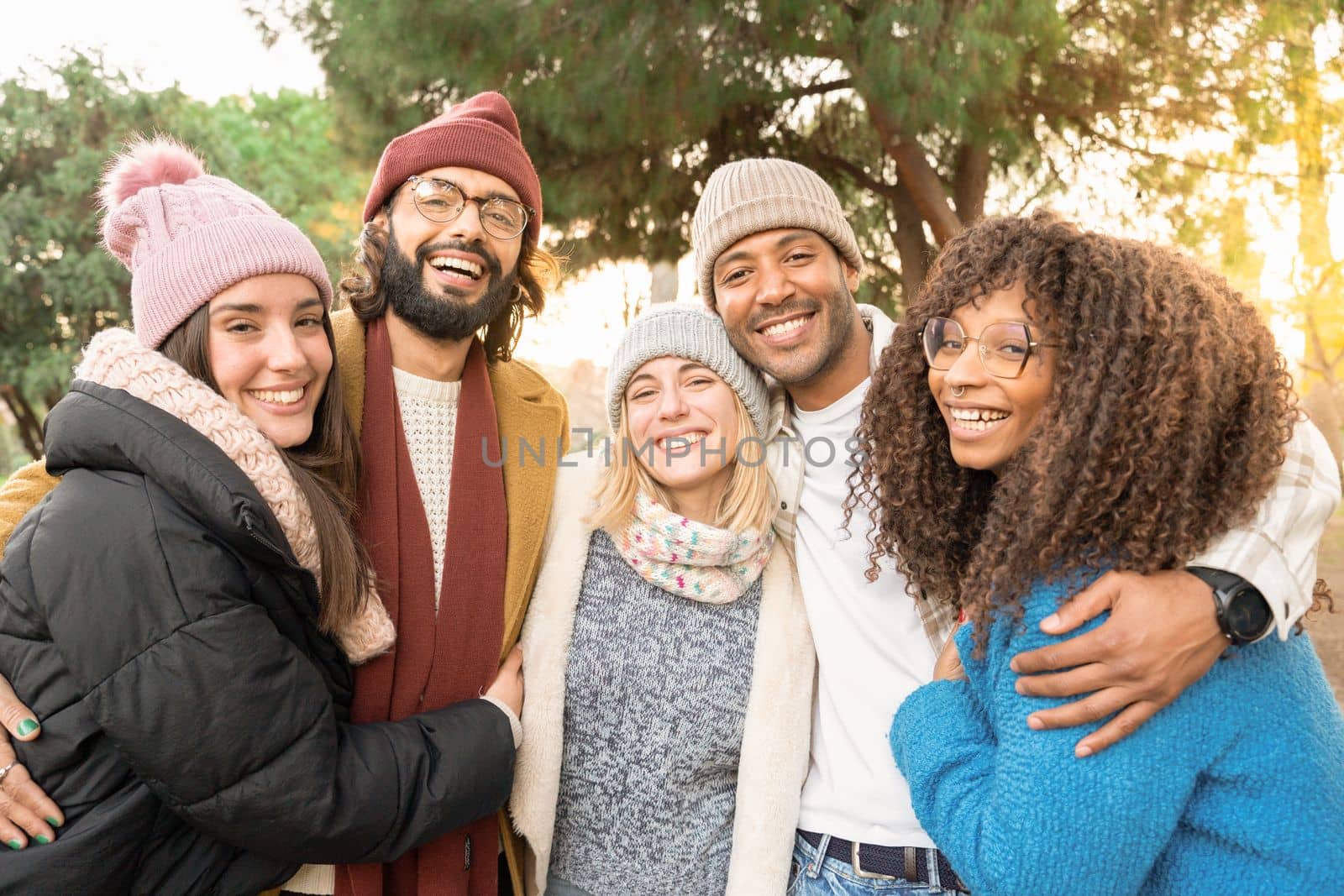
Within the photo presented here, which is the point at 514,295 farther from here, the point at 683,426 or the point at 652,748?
the point at 652,748

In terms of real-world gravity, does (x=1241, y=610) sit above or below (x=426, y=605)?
above

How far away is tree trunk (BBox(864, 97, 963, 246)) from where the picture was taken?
600cm

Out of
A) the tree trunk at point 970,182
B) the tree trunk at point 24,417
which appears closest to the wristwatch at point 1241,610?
the tree trunk at point 970,182

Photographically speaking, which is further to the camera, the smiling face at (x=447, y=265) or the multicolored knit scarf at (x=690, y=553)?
the smiling face at (x=447, y=265)

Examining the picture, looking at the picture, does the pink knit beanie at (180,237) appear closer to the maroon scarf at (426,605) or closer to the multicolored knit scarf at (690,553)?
the maroon scarf at (426,605)

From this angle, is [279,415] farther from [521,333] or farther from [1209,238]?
[1209,238]

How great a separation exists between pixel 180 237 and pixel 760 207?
147cm

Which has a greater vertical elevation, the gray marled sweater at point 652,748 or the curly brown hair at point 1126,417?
the curly brown hair at point 1126,417

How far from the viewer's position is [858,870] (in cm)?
215

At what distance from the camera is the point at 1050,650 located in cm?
152

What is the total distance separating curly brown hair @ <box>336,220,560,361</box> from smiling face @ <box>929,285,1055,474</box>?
60.6 inches

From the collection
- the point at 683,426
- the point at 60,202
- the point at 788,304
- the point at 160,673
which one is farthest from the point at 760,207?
the point at 60,202

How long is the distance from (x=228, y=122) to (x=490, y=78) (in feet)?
50.1

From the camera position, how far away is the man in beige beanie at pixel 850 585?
1496 mm
